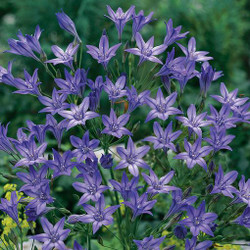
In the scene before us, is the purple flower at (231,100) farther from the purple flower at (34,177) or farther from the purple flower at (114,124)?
the purple flower at (34,177)

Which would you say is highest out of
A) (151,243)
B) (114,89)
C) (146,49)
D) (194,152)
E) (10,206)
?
(146,49)

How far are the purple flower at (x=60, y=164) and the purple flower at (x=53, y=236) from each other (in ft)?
0.50

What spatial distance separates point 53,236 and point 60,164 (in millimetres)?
244

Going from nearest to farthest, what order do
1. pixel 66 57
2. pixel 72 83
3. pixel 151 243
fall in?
pixel 151 243
pixel 72 83
pixel 66 57

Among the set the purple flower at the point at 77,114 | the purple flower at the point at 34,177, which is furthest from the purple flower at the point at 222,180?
the purple flower at the point at 34,177

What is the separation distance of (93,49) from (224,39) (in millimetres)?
2913

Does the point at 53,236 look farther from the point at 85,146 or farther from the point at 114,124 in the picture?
the point at 114,124

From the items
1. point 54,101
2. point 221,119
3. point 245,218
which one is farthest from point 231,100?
point 54,101

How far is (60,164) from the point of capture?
1.46 m

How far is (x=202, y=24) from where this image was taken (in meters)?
4.36

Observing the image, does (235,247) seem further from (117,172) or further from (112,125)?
(112,125)

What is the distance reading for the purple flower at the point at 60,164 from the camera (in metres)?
1.44

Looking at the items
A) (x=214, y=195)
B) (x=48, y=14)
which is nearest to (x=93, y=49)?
(x=214, y=195)

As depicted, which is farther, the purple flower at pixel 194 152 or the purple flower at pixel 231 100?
the purple flower at pixel 231 100
